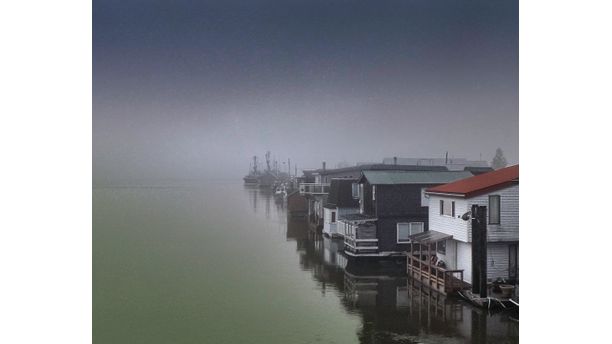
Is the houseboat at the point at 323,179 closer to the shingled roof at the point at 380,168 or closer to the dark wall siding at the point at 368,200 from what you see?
the shingled roof at the point at 380,168

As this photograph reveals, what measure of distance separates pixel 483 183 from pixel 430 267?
A: 136cm

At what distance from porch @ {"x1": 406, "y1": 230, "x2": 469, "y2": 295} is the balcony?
1.40 meters

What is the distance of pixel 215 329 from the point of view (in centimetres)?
674

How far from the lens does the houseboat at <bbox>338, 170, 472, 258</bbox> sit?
24.5 feet

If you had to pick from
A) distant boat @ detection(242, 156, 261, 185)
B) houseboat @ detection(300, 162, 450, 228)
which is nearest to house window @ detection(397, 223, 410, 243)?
houseboat @ detection(300, 162, 450, 228)

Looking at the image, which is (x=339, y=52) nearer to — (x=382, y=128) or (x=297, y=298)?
(x=382, y=128)

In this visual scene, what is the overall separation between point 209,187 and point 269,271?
4.89 ft

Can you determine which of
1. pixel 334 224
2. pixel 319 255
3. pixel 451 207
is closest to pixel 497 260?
pixel 451 207

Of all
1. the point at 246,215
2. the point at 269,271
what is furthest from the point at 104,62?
the point at 269,271

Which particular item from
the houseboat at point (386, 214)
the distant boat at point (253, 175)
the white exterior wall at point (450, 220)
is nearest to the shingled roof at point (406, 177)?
the houseboat at point (386, 214)

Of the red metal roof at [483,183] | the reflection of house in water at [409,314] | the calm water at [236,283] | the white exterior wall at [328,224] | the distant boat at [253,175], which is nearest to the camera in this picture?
the reflection of house in water at [409,314]

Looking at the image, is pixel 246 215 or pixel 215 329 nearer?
pixel 215 329

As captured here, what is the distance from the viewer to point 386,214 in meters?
7.60

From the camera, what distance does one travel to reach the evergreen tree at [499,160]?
23.1 ft
